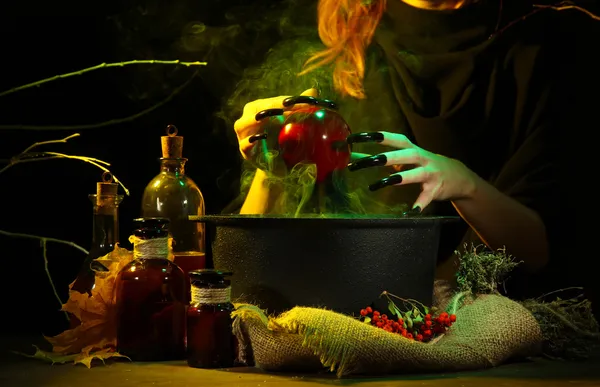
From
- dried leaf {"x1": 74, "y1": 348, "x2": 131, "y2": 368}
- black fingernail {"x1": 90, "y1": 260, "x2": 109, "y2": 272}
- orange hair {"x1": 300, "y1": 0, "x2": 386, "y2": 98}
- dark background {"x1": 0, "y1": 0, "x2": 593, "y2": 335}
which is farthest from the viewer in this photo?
orange hair {"x1": 300, "y1": 0, "x2": 386, "y2": 98}

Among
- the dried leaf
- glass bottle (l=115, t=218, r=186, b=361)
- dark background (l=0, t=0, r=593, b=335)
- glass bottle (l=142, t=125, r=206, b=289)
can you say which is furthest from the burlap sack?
dark background (l=0, t=0, r=593, b=335)

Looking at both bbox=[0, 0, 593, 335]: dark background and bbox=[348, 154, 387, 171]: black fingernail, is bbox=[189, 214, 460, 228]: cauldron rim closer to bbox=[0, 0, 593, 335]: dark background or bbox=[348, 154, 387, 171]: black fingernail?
bbox=[348, 154, 387, 171]: black fingernail

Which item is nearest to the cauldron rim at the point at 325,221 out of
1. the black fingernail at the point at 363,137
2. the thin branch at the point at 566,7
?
the black fingernail at the point at 363,137

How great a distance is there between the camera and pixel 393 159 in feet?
5.58

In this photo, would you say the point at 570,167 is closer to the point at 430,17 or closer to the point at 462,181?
the point at 462,181

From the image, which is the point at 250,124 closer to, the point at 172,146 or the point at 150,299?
the point at 172,146

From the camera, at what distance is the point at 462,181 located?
2.10 metres

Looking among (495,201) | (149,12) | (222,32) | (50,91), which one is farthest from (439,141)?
(50,91)

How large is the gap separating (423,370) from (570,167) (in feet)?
4.07

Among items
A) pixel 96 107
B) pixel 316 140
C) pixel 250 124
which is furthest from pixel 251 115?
pixel 96 107

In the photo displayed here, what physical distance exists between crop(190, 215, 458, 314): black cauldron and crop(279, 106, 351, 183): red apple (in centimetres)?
20

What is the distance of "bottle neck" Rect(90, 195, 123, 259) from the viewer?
5.24 feet

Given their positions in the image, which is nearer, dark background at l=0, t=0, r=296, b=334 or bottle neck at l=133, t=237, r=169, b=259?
bottle neck at l=133, t=237, r=169, b=259

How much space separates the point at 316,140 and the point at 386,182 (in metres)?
0.16
